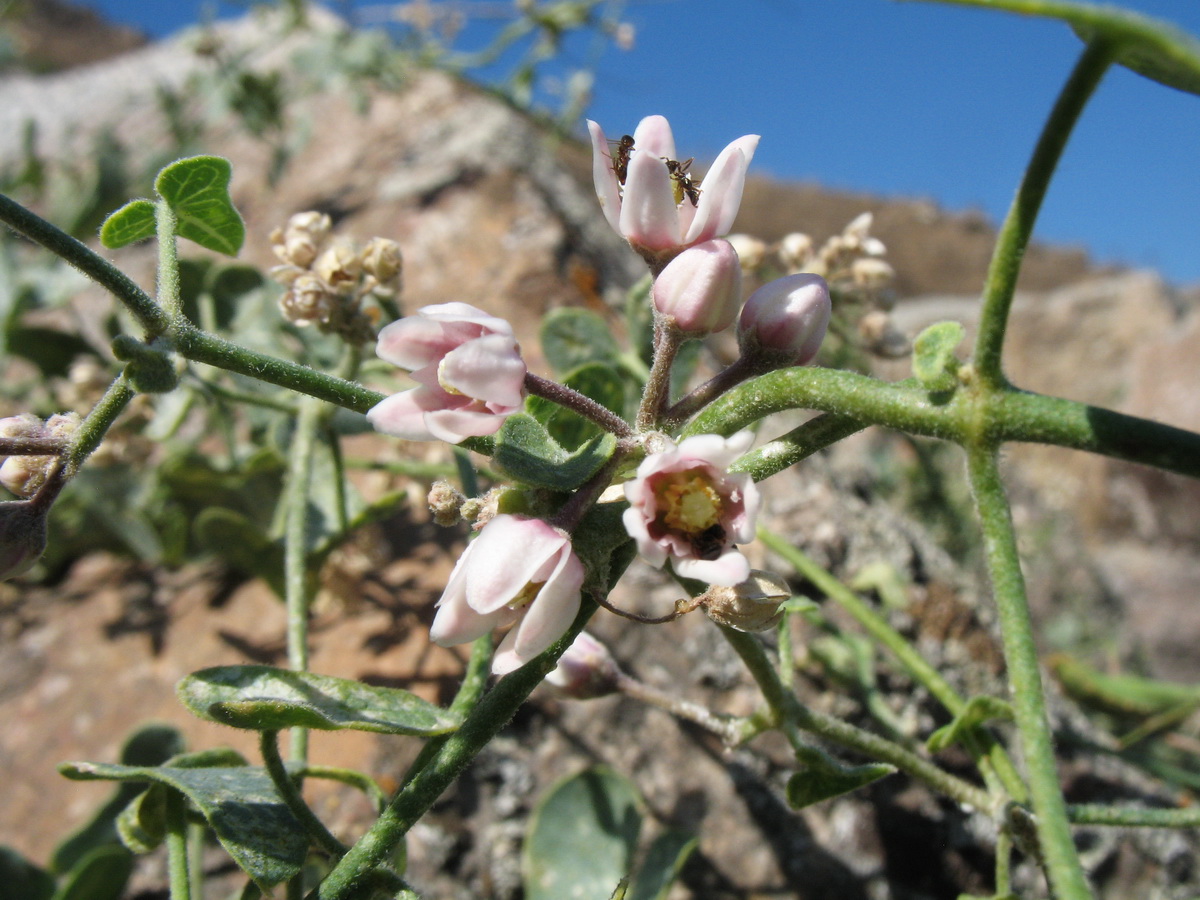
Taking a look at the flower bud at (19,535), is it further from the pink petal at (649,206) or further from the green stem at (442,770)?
the pink petal at (649,206)

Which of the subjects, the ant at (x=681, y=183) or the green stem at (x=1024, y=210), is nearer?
the green stem at (x=1024, y=210)

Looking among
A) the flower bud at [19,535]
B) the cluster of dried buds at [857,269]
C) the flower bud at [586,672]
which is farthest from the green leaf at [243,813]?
the cluster of dried buds at [857,269]

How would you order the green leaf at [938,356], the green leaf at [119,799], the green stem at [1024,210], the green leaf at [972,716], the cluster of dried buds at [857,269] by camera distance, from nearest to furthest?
the green stem at [1024,210], the green leaf at [938,356], the green leaf at [972,716], the green leaf at [119,799], the cluster of dried buds at [857,269]

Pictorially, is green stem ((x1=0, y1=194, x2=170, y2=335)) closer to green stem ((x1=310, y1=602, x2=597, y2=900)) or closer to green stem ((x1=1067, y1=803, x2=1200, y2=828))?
green stem ((x1=310, y1=602, x2=597, y2=900))

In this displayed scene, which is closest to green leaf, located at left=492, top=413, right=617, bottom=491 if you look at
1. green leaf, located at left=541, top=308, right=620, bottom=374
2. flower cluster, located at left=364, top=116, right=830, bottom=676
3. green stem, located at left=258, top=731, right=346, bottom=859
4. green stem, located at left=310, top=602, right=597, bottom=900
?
flower cluster, located at left=364, top=116, right=830, bottom=676

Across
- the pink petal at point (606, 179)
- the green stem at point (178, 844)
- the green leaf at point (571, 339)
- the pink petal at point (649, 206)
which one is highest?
the green leaf at point (571, 339)

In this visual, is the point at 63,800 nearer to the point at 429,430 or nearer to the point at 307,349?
the point at 307,349

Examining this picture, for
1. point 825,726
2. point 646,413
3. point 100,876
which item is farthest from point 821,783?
point 100,876
